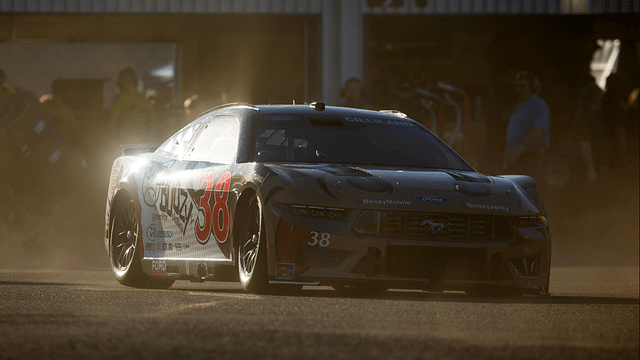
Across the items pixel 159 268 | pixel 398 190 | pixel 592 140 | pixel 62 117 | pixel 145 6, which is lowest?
pixel 159 268

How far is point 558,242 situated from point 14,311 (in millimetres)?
9843

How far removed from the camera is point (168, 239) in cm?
816

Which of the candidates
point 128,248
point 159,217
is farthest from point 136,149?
point 159,217

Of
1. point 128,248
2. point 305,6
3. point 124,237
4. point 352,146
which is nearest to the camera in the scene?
point 352,146

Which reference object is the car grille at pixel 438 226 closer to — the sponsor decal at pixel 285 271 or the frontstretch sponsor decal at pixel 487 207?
the frontstretch sponsor decal at pixel 487 207

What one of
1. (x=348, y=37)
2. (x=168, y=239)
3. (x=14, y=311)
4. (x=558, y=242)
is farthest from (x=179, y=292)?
(x=348, y=37)

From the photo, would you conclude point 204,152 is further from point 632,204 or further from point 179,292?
point 632,204

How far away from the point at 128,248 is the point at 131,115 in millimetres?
6337

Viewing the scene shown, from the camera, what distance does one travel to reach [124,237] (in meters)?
8.90

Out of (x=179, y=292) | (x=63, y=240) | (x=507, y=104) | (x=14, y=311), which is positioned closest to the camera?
(x=14, y=311)

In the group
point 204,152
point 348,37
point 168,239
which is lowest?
point 168,239

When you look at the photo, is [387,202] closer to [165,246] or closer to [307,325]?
[307,325]

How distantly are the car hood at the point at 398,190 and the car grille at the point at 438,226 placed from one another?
4 centimetres

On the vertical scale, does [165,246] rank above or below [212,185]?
below
